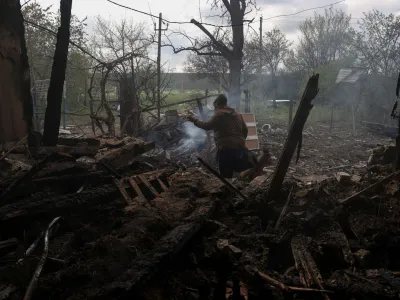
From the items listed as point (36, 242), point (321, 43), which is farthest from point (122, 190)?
point (321, 43)

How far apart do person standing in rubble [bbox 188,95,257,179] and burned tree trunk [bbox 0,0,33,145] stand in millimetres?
2837

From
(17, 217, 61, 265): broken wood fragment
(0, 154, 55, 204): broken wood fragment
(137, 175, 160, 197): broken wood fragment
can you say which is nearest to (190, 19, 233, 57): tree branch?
(137, 175, 160, 197): broken wood fragment

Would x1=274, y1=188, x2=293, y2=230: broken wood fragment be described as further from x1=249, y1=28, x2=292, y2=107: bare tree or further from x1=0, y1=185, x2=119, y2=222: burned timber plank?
x1=249, y1=28, x2=292, y2=107: bare tree

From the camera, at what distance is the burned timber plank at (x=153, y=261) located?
221 cm

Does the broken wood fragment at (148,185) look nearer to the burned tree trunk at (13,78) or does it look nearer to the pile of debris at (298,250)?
the pile of debris at (298,250)

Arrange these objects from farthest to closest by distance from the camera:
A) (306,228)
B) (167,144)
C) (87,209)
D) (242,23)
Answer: (242,23), (167,144), (87,209), (306,228)

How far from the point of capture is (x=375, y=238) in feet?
10.7

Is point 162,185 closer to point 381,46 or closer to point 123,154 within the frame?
point 123,154

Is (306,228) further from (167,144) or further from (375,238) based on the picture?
(167,144)

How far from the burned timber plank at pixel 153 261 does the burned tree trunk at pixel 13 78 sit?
372 cm

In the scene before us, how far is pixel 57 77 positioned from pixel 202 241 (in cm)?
413

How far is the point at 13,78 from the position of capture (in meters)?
5.51

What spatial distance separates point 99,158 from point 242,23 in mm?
12110

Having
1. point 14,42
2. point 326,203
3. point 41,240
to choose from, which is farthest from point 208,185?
point 14,42
